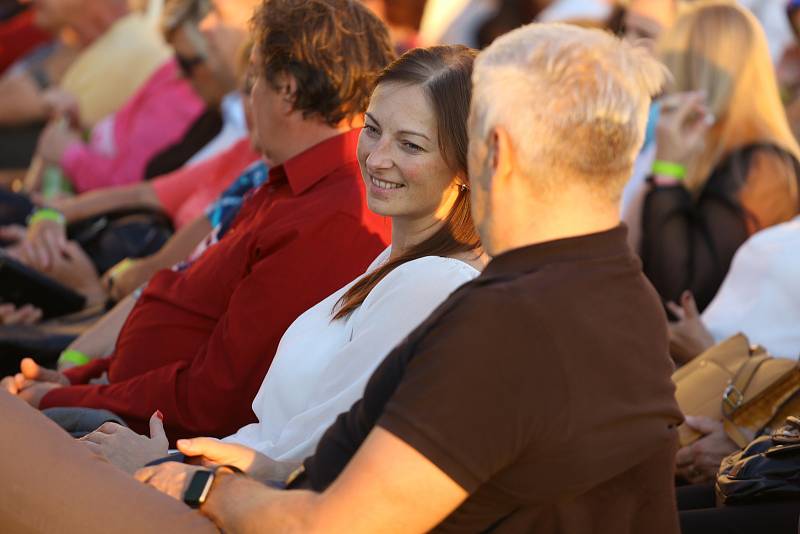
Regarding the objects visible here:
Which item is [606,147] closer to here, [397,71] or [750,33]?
[397,71]

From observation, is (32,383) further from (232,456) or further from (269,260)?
(232,456)

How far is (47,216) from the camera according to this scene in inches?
177

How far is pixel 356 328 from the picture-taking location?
2158 mm

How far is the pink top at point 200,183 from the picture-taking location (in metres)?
4.60

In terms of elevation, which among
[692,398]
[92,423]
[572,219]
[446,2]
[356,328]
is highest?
[572,219]

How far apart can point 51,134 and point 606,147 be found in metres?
4.94

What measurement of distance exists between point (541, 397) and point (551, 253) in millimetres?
221

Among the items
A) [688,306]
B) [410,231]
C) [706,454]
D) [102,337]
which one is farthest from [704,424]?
[102,337]

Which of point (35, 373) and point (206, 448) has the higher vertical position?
point (206, 448)

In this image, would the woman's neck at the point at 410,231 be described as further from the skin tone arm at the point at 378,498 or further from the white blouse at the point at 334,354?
the skin tone arm at the point at 378,498

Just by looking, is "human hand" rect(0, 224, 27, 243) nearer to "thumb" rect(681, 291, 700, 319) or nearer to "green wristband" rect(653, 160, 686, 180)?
"green wristband" rect(653, 160, 686, 180)

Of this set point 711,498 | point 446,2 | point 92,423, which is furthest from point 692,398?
point 446,2

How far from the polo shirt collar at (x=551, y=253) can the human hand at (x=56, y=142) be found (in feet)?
15.4

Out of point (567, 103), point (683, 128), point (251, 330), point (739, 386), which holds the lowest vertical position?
point (683, 128)
